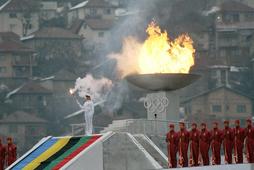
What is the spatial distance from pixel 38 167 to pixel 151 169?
3.94m

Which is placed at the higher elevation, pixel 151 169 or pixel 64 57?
pixel 64 57

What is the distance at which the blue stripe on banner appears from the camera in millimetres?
42009

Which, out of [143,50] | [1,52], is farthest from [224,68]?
[143,50]

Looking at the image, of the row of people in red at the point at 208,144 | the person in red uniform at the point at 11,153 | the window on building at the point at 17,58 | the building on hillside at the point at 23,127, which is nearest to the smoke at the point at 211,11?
the window on building at the point at 17,58

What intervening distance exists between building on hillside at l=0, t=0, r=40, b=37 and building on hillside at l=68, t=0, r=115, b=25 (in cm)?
724

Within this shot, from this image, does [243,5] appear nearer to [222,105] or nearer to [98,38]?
[98,38]

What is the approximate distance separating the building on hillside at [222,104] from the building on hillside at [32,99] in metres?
18.4

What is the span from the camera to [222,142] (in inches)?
1505

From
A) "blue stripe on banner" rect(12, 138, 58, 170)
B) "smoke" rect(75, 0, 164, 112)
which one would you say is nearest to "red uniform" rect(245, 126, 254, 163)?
"blue stripe on banner" rect(12, 138, 58, 170)

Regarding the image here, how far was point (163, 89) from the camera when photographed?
44.9m

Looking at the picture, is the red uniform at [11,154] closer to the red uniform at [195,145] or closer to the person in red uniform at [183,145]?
the person in red uniform at [183,145]

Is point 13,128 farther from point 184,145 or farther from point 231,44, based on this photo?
point 184,145

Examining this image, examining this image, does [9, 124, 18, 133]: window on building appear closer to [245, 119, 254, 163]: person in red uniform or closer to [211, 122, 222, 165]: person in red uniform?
[211, 122, 222, 165]: person in red uniform

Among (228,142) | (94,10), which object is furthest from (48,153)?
(94,10)
